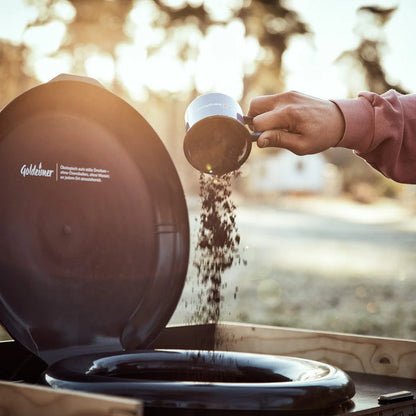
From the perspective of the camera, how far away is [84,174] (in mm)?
2387

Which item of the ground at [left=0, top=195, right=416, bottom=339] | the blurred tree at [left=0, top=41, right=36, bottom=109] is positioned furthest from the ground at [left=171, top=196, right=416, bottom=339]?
the blurred tree at [left=0, top=41, right=36, bottom=109]

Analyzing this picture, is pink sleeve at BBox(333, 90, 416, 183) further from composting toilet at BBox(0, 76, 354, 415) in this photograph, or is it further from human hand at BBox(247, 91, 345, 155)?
composting toilet at BBox(0, 76, 354, 415)

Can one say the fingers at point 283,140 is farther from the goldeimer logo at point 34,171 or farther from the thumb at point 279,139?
the goldeimer logo at point 34,171

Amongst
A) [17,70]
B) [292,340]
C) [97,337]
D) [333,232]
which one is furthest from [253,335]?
[333,232]

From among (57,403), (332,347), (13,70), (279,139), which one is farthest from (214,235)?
(13,70)

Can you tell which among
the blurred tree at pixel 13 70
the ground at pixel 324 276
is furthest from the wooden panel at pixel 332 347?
the blurred tree at pixel 13 70

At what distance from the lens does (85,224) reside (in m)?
2.38

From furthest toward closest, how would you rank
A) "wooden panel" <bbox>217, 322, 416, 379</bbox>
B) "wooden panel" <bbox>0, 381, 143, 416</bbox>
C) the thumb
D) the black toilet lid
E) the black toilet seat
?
1. "wooden panel" <bbox>217, 322, 416, 379</bbox>
2. the black toilet lid
3. the thumb
4. the black toilet seat
5. "wooden panel" <bbox>0, 381, 143, 416</bbox>

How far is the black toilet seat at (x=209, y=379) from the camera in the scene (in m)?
1.66

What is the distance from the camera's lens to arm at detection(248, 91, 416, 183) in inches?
84.7

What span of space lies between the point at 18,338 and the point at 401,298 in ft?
21.9

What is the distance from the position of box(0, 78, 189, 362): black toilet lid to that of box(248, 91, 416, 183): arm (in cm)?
50

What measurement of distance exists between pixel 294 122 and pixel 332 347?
0.93m

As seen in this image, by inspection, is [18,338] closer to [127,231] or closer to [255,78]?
[127,231]
